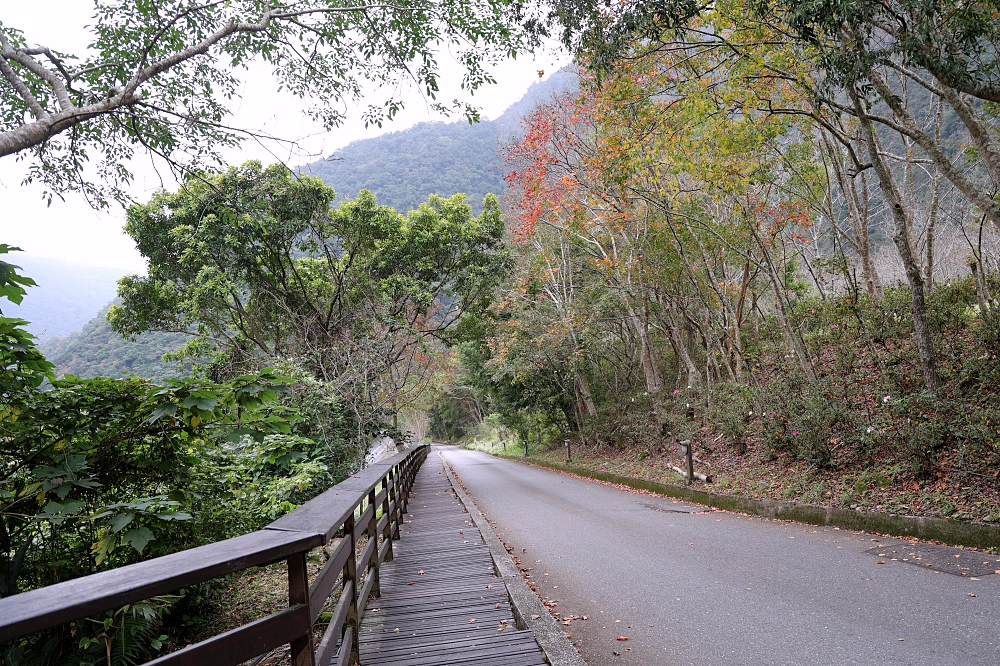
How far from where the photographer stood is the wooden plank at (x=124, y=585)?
1.10 m

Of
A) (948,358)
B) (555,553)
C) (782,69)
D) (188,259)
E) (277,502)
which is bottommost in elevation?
(555,553)

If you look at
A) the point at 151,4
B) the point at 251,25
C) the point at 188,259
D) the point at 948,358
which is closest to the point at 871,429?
the point at 948,358

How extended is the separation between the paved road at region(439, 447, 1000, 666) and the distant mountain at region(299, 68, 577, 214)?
637 inches

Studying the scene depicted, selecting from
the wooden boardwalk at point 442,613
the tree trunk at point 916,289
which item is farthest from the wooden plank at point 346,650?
the tree trunk at point 916,289

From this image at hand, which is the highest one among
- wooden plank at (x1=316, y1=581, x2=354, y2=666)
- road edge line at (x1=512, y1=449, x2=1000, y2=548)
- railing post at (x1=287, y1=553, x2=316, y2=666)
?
railing post at (x1=287, y1=553, x2=316, y2=666)

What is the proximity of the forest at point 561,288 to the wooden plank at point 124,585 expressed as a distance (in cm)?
114

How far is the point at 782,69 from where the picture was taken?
793cm

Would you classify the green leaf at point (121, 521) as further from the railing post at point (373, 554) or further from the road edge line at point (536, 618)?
the road edge line at point (536, 618)

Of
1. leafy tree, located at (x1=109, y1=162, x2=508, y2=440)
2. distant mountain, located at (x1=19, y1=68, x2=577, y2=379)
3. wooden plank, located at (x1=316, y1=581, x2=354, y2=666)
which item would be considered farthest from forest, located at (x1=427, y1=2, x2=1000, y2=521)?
wooden plank, located at (x1=316, y1=581, x2=354, y2=666)

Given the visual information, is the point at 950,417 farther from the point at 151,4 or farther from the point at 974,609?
the point at 151,4

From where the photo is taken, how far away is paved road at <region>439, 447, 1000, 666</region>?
3713mm

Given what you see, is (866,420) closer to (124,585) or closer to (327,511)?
(327,511)

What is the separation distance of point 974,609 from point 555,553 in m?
4.15

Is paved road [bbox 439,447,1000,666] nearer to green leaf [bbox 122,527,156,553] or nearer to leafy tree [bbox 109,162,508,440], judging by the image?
green leaf [bbox 122,527,156,553]
